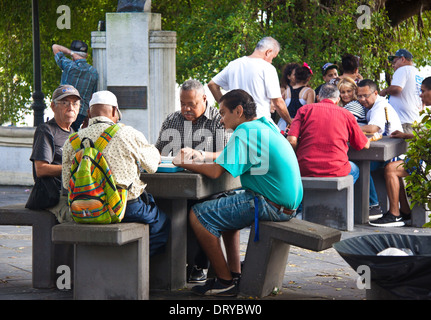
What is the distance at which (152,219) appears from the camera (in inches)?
225

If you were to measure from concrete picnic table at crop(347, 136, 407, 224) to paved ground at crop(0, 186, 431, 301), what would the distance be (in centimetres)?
174

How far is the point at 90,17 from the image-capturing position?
2005cm

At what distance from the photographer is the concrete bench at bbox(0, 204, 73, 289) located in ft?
19.9

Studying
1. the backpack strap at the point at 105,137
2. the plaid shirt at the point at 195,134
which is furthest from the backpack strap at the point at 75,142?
the plaid shirt at the point at 195,134

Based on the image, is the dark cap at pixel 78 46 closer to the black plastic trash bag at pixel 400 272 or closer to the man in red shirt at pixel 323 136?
the man in red shirt at pixel 323 136

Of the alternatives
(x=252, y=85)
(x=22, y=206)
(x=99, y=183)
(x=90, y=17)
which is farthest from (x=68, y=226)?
(x=90, y=17)

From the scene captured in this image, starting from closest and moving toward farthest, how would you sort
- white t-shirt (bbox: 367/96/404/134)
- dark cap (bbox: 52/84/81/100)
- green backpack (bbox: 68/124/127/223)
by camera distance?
green backpack (bbox: 68/124/127/223), dark cap (bbox: 52/84/81/100), white t-shirt (bbox: 367/96/404/134)

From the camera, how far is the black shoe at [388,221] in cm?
930

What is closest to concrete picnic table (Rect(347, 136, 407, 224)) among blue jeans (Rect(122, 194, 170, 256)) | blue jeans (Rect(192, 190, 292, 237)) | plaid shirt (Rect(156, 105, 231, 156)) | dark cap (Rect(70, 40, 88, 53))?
plaid shirt (Rect(156, 105, 231, 156))

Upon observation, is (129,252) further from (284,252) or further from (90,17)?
(90,17)

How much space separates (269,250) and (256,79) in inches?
147

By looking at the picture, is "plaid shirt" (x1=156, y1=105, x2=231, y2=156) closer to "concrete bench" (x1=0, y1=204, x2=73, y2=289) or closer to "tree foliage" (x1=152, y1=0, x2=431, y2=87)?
"concrete bench" (x1=0, y1=204, x2=73, y2=289)

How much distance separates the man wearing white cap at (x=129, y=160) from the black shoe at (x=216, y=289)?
44cm
